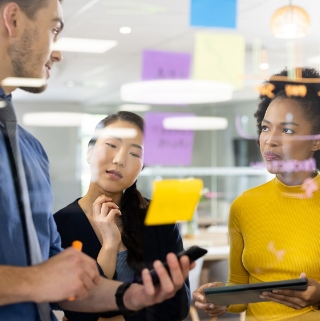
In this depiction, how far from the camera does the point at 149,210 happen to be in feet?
4.38

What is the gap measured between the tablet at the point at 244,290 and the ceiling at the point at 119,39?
0.52 metres

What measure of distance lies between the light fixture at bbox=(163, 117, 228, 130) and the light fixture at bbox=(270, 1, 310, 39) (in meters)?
0.33

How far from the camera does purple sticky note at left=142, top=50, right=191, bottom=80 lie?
1.42m

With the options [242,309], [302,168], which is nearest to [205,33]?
[302,168]

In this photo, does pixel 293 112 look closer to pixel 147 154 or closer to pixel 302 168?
pixel 302 168

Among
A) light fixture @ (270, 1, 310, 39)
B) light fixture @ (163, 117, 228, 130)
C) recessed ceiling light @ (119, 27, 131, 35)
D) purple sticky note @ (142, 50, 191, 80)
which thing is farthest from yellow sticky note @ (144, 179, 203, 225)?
light fixture @ (270, 1, 310, 39)

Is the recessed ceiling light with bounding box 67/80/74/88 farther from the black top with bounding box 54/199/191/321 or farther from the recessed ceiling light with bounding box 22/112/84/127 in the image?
the black top with bounding box 54/199/191/321

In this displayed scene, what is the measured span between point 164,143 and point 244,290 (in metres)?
0.41

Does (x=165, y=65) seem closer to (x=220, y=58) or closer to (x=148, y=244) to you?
(x=220, y=58)

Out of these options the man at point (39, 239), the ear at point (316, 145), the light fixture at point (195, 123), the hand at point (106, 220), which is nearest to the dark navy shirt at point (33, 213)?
the man at point (39, 239)

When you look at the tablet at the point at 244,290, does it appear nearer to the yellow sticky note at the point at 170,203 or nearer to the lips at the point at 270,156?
the yellow sticky note at the point at 170,203

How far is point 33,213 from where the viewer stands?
46.9 inches

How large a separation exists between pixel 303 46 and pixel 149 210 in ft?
2.36

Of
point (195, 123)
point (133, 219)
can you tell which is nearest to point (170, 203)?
point (133, 219)
